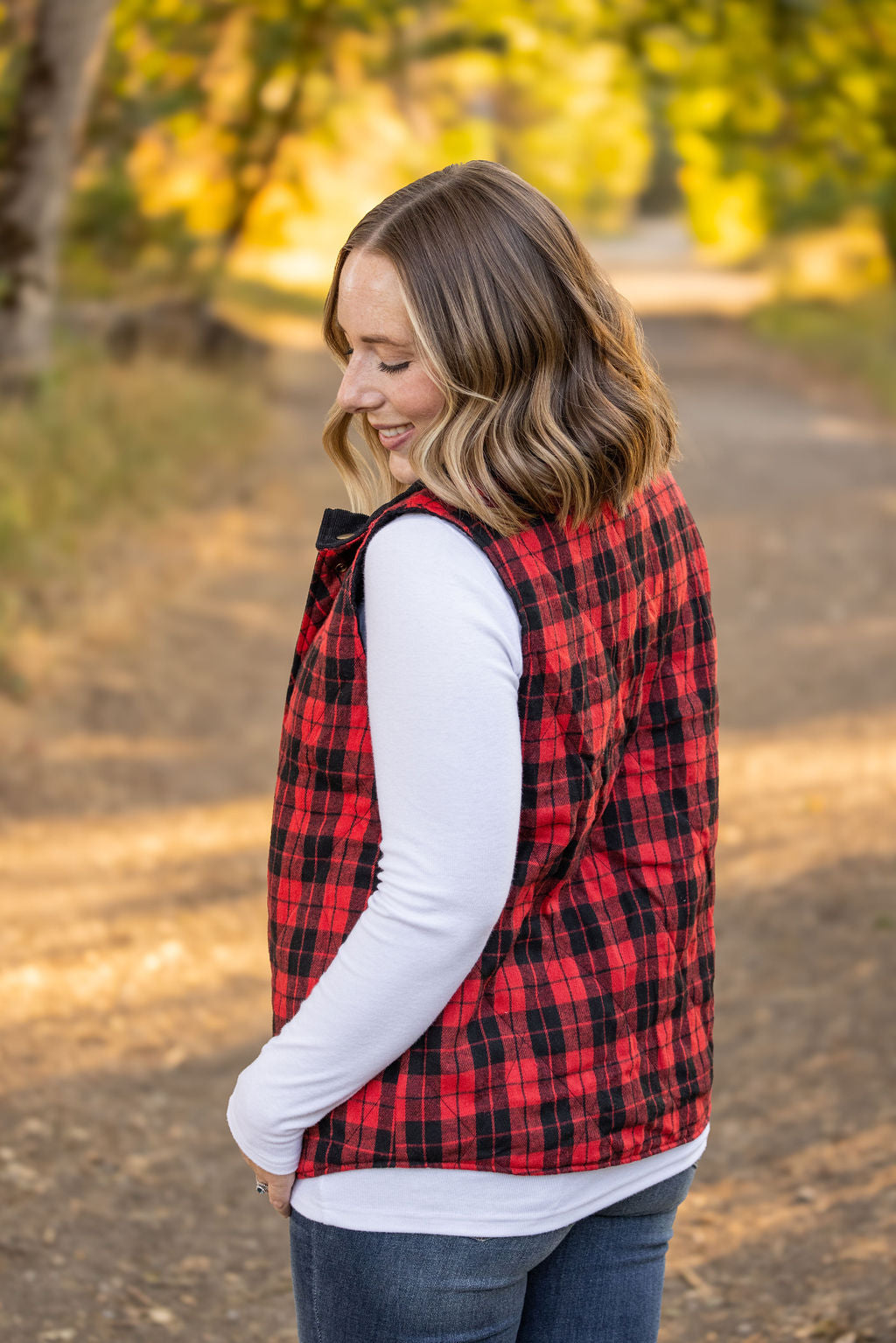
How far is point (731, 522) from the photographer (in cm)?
1073

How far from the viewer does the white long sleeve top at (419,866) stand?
1.18m

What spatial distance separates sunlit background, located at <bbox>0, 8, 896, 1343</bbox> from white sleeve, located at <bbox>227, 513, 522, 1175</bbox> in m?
2.02

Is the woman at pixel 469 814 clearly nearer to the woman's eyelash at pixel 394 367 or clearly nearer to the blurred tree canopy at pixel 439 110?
the woman's eyelash at pixel 394 367

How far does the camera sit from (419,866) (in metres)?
1.21

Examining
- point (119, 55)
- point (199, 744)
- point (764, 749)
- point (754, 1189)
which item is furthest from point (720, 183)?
point (754, 1189)

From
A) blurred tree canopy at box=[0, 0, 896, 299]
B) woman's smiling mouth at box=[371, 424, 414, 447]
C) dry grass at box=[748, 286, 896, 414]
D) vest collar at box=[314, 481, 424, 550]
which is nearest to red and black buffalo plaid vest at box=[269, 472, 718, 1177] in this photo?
vest collar at box=[314, 481, 424, 550]

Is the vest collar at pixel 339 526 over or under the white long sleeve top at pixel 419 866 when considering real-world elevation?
over

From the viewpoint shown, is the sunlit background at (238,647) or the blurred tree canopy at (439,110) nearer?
the sunlit background at (238,647)

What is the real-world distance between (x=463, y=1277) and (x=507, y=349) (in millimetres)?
841

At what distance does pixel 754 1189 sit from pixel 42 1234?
1.73m

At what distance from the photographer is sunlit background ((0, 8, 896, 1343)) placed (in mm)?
3396

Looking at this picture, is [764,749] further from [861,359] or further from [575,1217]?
[861,359]

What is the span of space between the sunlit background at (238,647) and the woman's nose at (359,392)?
2267 mm

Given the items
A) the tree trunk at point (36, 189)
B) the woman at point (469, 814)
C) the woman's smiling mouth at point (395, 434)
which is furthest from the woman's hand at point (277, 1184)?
the tree trunk at point (36, 189)
